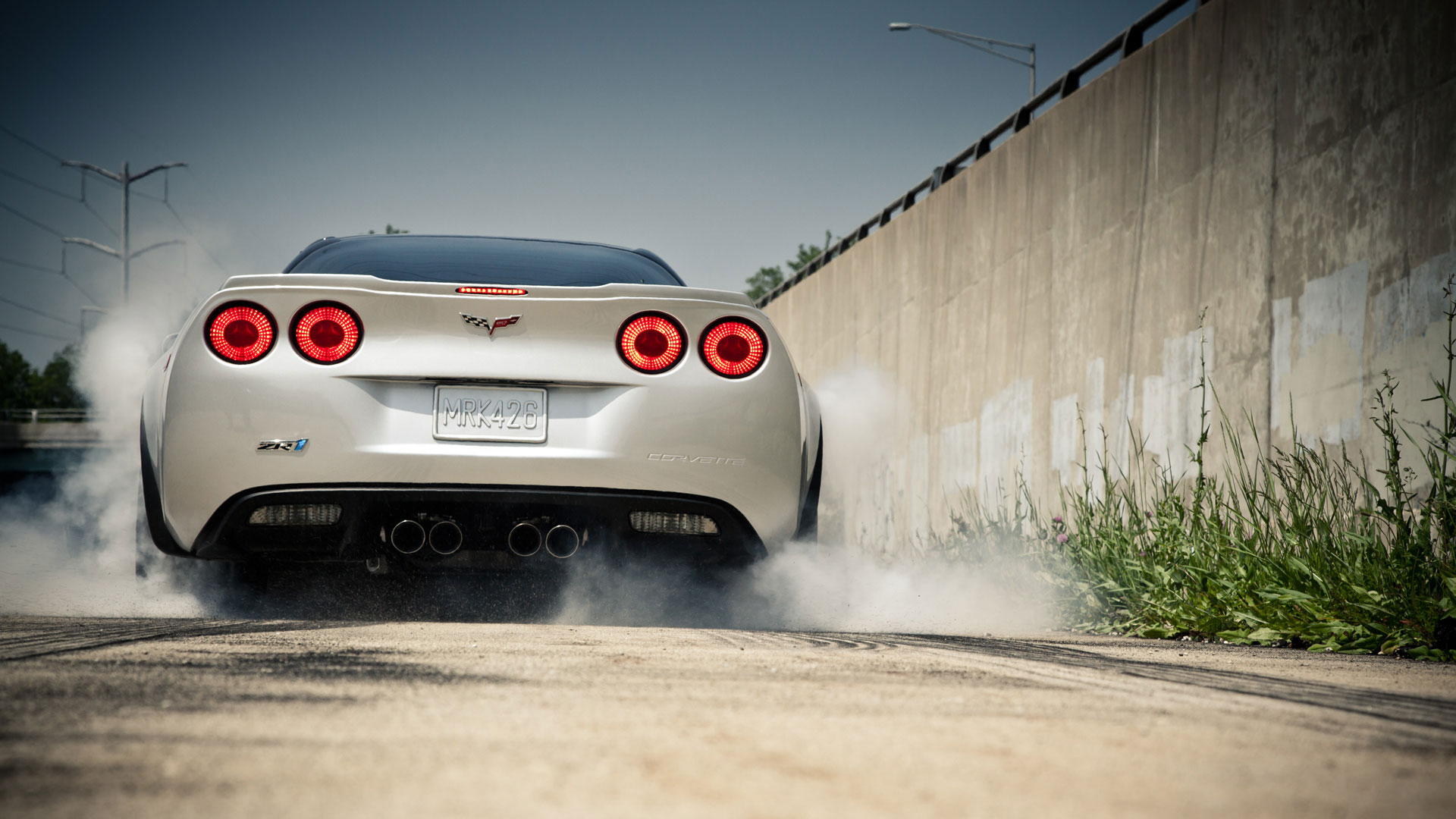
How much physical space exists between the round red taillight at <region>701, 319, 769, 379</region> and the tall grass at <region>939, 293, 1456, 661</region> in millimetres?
1694

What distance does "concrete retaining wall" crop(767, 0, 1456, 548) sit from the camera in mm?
4500

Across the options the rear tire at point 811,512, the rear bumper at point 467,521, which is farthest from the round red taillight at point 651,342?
the rear tire at point 811,512

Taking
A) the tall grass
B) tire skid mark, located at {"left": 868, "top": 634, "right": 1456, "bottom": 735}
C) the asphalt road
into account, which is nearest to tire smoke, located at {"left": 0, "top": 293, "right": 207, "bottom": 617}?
→ the asphalt road

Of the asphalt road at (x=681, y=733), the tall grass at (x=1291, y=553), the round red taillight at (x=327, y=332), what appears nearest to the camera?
the asphalt road at (x=681, y=733)

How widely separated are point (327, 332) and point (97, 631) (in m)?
1.02

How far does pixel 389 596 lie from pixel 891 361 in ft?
22.4

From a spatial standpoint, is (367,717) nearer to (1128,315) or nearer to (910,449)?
(1128,315)

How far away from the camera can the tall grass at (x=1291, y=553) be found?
355 centimetres

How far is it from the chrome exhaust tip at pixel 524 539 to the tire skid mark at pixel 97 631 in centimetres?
62

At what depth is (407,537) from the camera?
3.82 m

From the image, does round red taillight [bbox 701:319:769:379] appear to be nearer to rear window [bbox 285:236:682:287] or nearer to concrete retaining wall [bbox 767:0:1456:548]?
rear window [bbox 285:236:682:287]

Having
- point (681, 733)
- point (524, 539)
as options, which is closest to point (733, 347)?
point (524, 539)

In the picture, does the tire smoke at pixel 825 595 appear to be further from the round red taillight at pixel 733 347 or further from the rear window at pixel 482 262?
the rear window at pixel 482 262

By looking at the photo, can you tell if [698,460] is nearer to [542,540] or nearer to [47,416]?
[542,540]
